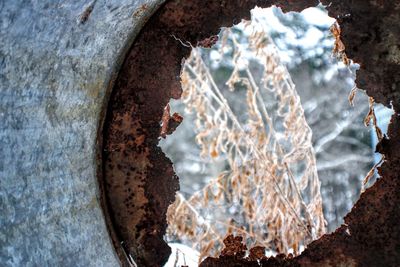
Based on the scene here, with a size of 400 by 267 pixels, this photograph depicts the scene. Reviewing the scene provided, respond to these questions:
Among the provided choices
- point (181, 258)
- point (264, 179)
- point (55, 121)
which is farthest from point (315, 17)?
point (55, 121)

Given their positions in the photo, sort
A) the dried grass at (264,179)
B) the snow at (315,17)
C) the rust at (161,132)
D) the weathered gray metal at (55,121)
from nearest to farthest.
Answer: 1. the weathered gray metal at (55,121)
2. the rust at (161,132)
3. the dried grass at (264,179)
4. the snow at (315,17)

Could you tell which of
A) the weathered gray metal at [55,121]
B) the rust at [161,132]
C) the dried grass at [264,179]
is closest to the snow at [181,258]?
the dried grass at [264,179]

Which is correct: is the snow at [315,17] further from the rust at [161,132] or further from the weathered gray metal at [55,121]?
the weathered gray metal at [55,121]

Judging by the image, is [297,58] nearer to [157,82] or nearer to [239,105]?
[239,105]

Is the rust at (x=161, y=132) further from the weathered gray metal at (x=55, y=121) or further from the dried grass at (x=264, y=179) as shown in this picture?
the dried grass at (x=264, y=179)

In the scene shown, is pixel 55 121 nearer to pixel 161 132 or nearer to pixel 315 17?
pixel 161 132

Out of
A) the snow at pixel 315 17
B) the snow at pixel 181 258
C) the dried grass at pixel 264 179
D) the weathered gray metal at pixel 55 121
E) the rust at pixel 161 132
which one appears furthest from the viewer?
the snow at pixel 315 17

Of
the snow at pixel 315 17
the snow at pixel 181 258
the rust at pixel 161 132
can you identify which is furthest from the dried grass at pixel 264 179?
the snow at pixel 315 17

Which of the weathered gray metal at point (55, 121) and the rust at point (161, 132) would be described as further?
the rust at point (161, 132)

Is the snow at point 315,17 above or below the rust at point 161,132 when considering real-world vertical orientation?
above
